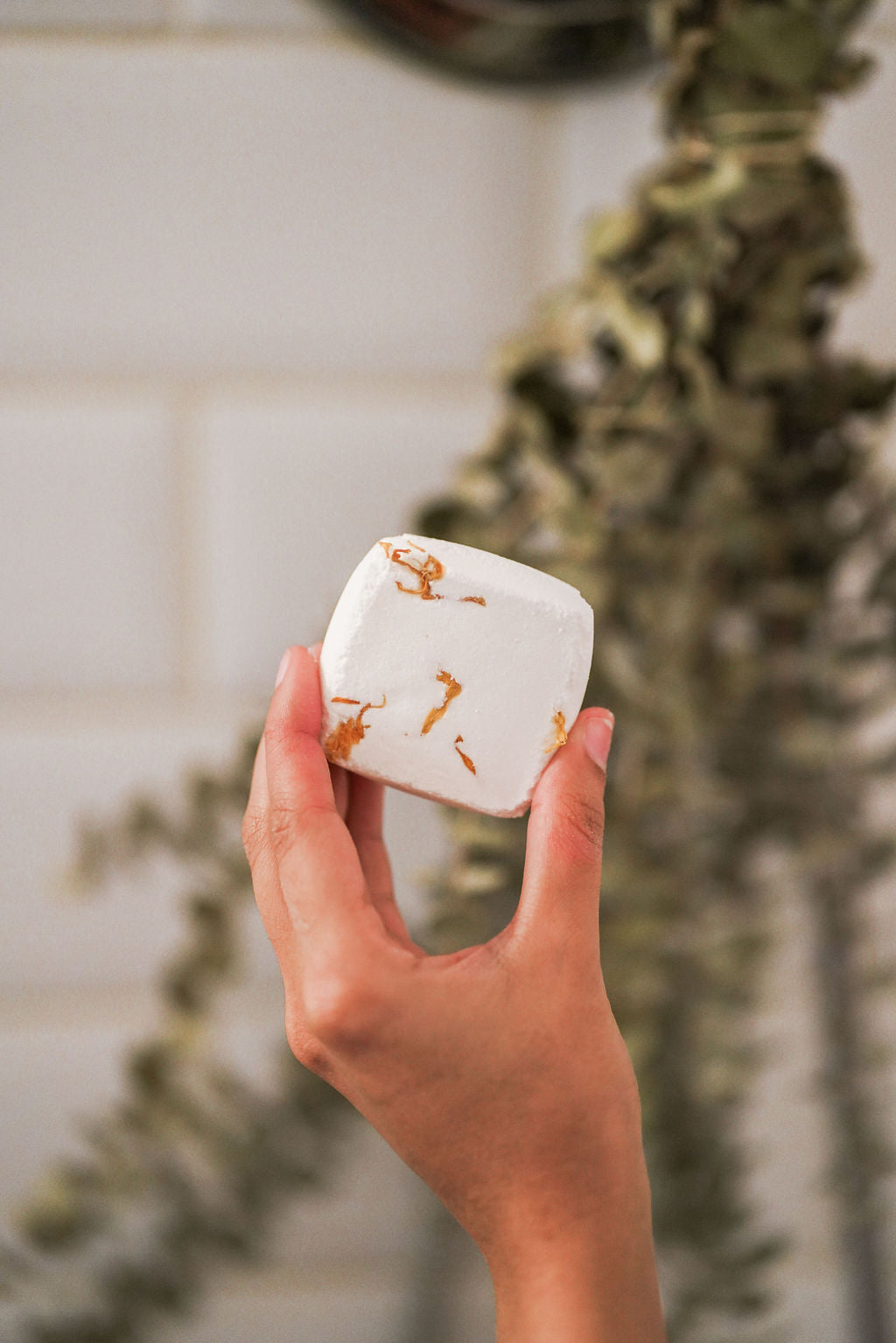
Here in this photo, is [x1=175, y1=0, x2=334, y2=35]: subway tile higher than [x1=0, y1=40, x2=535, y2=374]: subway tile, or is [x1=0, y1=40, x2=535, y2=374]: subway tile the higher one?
[x1=175, y1=0, x2=334, y2=35]: subway tile

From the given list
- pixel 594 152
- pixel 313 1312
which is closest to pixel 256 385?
pixel 594 152

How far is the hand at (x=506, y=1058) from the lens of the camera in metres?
0.20

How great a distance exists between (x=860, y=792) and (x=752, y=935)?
92 mm

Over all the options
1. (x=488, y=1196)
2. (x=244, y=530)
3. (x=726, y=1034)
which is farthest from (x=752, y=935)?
(x=244, y=530)

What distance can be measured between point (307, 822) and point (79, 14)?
0.50 m

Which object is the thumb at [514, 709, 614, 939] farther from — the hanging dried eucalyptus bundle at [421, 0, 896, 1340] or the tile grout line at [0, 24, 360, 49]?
the tile grout line at [0, 24, 360, 49]

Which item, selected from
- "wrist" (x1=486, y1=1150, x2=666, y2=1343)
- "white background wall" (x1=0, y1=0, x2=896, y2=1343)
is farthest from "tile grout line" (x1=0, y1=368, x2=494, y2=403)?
"wrist" (x1=486, y1=1150, x2=666, y2=1343)

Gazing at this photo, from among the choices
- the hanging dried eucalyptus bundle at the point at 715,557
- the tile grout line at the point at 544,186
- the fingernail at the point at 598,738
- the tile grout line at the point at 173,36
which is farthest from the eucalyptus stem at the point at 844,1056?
the tile grout line at the point at 173,36

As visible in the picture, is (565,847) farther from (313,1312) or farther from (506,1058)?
(313,1312)

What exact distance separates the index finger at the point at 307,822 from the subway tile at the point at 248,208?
1.14ft

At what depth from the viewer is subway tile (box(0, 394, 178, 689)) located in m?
0.52

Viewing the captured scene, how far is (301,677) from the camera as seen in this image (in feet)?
0.77

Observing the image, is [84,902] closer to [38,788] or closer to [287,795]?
[38,788]

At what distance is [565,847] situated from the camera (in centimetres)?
22
